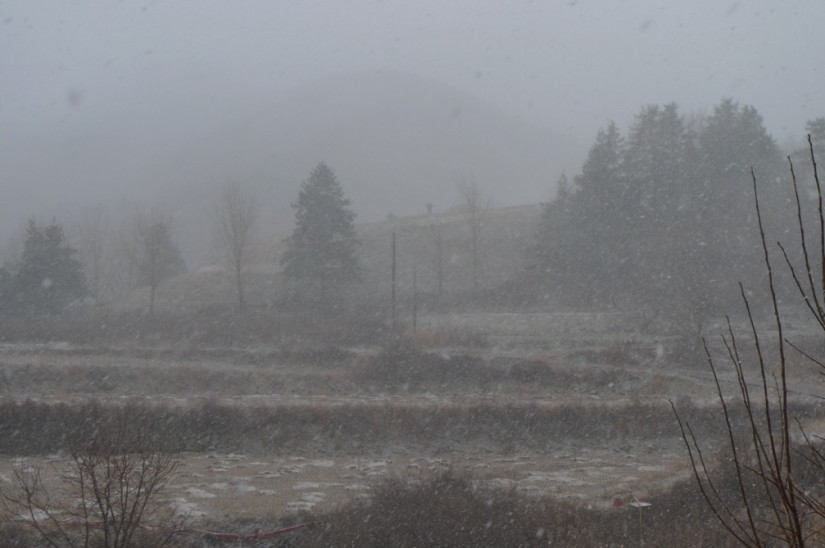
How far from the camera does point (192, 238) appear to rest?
11906 cm

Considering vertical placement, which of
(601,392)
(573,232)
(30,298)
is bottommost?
(601,392)

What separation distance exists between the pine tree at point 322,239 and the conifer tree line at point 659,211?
13.5 metres

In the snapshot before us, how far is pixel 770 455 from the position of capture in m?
11.2

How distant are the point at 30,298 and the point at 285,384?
2800cm

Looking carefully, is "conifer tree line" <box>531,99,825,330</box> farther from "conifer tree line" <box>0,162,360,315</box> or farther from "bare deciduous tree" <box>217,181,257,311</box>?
"bare deciduous tree" <box>217,181,257,311</box>

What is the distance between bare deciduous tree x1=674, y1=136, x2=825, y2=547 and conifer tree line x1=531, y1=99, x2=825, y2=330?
1376cm

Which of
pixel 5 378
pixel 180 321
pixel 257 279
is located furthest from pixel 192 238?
pixel 5 378

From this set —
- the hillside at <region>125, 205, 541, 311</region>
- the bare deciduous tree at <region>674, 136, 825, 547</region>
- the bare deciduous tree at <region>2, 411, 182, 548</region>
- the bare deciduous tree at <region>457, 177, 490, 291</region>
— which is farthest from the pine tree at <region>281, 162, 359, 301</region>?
the bare deciduous tree at <region>2, 411, 182, 548</region>

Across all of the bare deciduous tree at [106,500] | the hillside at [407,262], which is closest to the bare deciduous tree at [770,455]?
the bare deciduous tree at [106,500]

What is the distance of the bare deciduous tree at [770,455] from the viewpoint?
2.15m

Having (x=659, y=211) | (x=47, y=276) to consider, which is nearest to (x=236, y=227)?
(x=47, y=276)

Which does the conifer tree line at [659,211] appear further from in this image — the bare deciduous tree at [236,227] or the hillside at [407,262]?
the bare deciduous tree at [236,227]

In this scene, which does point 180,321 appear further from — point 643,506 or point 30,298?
point 643,506

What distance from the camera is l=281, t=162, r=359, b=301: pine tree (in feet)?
150
